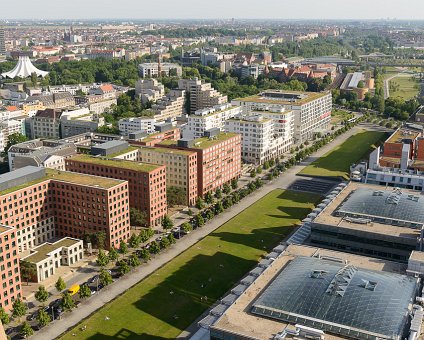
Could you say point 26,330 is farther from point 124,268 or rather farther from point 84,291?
point 124,268

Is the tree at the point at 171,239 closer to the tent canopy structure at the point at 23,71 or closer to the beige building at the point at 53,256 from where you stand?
the beige building at the point at 53,256

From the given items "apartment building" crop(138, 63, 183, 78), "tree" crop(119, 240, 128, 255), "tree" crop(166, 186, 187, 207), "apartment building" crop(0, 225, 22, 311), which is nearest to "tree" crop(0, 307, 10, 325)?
"apartment building" crop(0, 225, 22, 311)

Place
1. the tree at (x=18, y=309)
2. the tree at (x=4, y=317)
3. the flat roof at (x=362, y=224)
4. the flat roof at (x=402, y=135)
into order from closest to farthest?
the tree at (x=4, y=317) < the tree at (x=18, y=309) < the flat roof at (x=362, y=224) < the flat roof at (x=402, y=135)

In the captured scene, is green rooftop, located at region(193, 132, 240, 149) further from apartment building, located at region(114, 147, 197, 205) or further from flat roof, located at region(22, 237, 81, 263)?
flat roof, located at region(22, 237, 81, 263)

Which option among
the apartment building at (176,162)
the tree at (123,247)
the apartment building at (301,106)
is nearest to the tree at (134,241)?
the tree at (123,247)

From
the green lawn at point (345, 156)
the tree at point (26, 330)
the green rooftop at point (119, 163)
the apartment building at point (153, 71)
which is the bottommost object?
the tree at point (26, 330)

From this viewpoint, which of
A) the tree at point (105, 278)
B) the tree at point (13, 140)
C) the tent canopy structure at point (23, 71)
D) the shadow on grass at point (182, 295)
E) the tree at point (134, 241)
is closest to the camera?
the shadow on grass at point (182, 295)

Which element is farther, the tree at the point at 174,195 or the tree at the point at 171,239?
the tree at the point at 174,195
